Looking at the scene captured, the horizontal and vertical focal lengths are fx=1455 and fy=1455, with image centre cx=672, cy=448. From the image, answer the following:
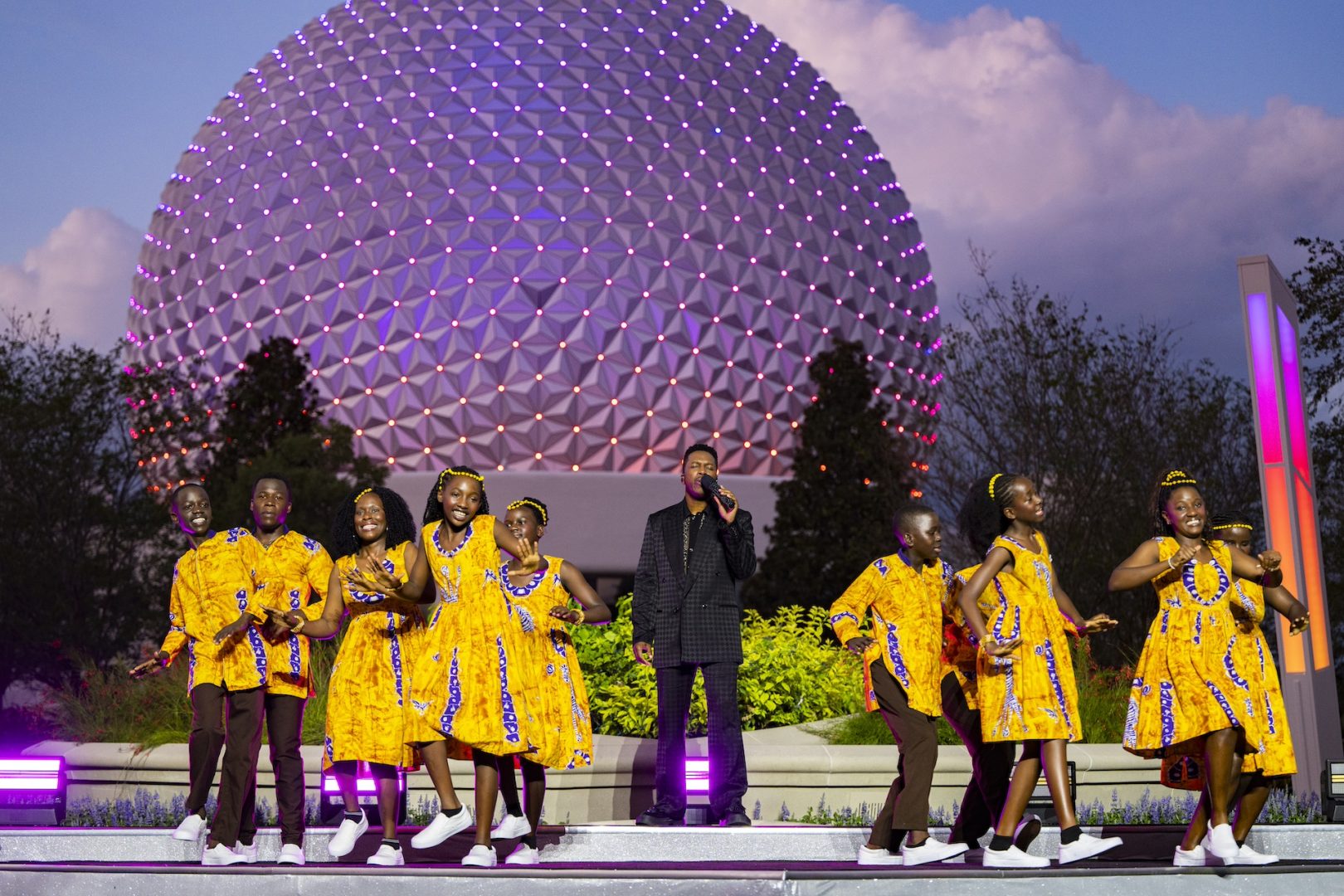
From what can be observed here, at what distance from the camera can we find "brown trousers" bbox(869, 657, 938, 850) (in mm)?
6609

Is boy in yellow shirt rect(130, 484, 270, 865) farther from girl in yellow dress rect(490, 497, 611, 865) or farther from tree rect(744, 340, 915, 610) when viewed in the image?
tree rect(744, 340, 915, 610)

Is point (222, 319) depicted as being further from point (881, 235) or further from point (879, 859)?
point (879, 859)

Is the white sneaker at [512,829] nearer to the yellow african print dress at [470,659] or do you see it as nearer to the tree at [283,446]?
the yellow african print dress at [470,659]

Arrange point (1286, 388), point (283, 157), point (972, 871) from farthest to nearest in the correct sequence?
point (283, 157) < point (1286, 388) < point (972, 871)

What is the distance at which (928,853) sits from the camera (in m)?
6.62

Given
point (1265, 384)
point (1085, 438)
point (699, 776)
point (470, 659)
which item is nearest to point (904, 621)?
point (470, 659)

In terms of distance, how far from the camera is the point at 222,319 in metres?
29.2

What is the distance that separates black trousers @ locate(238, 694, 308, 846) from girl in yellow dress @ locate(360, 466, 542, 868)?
0.77 metres

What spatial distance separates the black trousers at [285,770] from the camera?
714 cm

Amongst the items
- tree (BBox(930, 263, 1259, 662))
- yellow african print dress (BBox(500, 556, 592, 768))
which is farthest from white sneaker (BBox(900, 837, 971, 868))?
tree (BBox(930, 263, 1259, 662))

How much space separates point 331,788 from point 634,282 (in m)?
18.8

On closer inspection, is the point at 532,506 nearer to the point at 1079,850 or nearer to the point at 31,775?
the point at 1079,850

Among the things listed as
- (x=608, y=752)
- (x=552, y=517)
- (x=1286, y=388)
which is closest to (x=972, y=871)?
(x=608, y=752)

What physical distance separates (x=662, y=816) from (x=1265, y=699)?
323 centimetres
